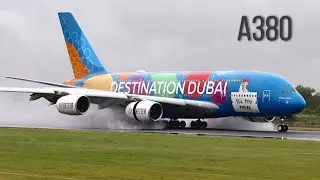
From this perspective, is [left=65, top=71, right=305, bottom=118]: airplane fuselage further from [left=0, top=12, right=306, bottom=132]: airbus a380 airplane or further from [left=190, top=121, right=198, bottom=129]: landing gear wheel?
[left=190, top=121, right=198, bottom=129]: landing gear wheel

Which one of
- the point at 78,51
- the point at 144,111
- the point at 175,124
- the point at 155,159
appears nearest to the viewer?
the point at 155,159

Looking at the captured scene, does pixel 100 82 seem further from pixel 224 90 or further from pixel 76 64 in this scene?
pixel 224 90

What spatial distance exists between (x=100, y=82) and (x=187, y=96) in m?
9.50

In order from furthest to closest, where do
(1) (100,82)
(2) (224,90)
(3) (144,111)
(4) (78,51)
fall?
(4) (78,51) → (1) (100,82) → (2) (224,90) → (3) (144,111)

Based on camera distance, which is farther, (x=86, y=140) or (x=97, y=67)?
(x=97, y=67)

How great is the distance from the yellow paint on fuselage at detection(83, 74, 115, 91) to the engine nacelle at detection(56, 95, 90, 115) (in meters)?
7.68

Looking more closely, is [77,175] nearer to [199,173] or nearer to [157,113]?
[199,173]

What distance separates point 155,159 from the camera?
22.2m

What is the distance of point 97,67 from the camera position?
59.1m

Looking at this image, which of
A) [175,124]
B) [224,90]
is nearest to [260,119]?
[224,90]

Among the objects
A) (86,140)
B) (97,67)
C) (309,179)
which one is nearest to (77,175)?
(309,179)

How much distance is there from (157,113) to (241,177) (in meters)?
30.8

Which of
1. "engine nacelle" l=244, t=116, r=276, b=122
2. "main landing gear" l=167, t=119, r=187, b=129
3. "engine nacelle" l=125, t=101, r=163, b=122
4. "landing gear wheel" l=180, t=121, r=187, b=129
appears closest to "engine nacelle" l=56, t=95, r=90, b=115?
"engine nacelle" l=125, t=101, r=163, b=122

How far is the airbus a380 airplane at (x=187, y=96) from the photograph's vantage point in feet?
150
